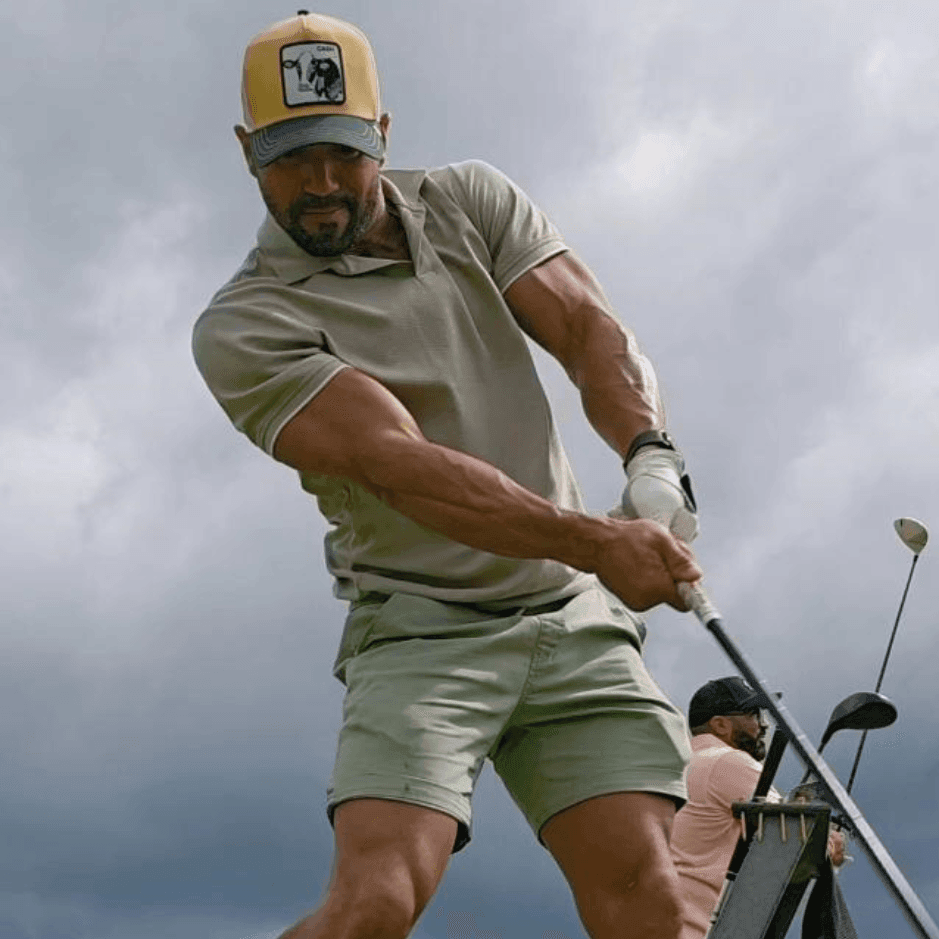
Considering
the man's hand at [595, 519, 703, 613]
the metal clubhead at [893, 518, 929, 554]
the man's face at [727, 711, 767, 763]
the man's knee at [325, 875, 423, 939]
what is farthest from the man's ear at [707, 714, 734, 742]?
the man's knee at [325, 875, 423, 939]

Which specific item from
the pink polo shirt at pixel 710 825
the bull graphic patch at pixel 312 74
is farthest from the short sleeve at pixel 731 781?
the bull graphic patch at pixel 312 74

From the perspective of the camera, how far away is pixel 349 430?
4719mm

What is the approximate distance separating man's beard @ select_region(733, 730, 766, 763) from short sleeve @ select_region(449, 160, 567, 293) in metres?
3.91

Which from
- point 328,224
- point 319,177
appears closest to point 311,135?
point 319,177

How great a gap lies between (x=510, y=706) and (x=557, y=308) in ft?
3.21

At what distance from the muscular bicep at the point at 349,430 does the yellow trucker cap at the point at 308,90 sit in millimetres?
542

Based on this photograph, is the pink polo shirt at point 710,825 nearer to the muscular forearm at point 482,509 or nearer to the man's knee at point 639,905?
the man's knee at point 639,905

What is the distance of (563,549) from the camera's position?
14.9 ft

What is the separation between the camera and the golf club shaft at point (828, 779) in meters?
4.10

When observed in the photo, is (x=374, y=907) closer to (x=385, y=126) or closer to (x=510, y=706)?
(x=510, y=706)

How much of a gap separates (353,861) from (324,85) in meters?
1.75

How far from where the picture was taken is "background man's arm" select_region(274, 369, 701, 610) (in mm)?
4453

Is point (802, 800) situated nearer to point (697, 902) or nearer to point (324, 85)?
point (324, 85)

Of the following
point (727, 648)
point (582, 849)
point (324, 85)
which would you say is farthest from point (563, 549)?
point (324, 85)
